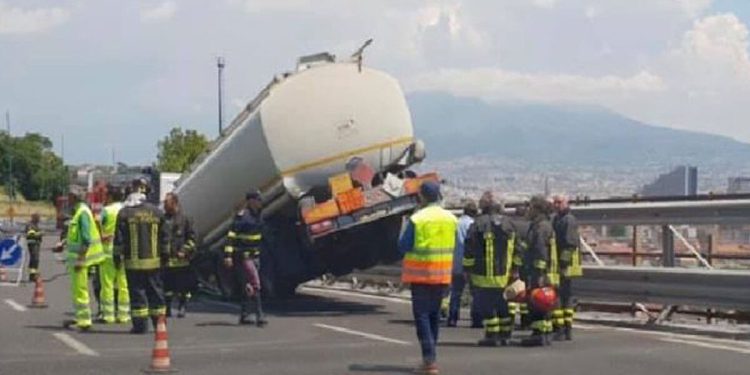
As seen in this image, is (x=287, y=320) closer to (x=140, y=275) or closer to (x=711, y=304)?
(x=140, y=275)

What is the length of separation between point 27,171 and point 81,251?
116m

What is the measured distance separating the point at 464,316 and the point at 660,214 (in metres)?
3.57

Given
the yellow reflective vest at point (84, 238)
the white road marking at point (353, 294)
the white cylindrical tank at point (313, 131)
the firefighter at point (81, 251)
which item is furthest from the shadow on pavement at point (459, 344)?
the white road marking at point (353, 294)

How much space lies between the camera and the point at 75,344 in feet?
47.2

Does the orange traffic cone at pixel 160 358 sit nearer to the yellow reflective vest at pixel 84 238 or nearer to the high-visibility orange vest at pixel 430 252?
the high-visibility orange vest at pixel 430 252

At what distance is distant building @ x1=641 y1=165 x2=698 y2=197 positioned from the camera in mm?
26998

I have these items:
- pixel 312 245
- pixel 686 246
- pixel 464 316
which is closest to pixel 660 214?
pixel 686 246

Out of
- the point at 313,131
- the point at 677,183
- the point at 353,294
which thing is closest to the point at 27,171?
the point at 677,183

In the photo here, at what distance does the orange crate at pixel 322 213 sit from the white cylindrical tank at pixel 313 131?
0.45 meters

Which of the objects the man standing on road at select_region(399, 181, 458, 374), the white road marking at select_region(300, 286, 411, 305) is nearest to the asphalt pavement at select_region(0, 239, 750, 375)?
the man standing on road at select_region(399, 181, 458, 374)

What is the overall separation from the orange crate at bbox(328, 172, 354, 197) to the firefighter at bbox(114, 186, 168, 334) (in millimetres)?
3385

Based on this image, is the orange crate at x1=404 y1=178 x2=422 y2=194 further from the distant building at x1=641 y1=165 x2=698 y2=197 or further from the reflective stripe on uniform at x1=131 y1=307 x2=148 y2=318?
the distant building at x1=641 y1=165 x2=698 y2=197

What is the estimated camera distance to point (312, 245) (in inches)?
750

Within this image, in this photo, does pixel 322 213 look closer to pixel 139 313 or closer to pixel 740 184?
pixel 139 313
